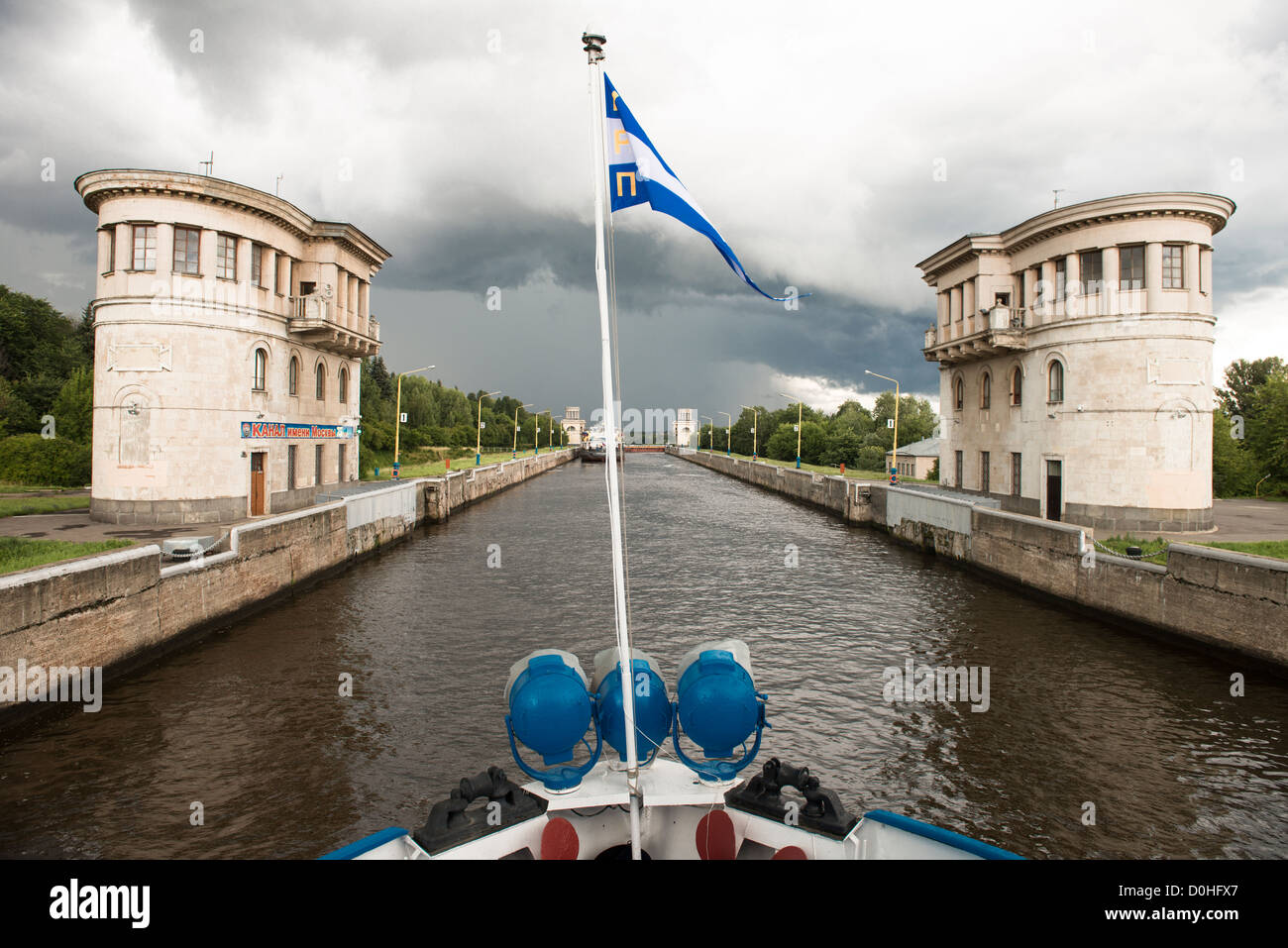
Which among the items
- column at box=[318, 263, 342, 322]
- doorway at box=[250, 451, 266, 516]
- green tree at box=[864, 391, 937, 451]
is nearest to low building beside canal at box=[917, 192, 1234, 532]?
column at box=[318, 263, 342, 322]

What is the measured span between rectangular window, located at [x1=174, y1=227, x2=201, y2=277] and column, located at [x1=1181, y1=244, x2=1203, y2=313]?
34.9 meters

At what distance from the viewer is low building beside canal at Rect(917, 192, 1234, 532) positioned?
2644 centimetres

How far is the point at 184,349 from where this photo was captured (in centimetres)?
2603

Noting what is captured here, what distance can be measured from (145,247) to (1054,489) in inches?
1369

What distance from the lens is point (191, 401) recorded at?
26047 mm

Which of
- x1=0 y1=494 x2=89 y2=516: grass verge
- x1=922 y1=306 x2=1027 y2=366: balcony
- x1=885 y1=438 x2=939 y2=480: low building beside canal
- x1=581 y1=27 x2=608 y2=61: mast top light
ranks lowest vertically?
x1=0 y1=494 x2=89 y2=516: grass verge

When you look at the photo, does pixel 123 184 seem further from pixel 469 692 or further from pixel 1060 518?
pixel 1060 518

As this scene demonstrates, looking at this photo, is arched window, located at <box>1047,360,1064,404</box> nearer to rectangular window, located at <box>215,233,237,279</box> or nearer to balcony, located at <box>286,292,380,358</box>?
balcony, located at <box>286,292,380,358</box>

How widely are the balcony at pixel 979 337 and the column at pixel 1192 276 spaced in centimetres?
593

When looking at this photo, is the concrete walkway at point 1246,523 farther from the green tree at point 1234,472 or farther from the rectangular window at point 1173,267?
the green tree at point 1234,472
